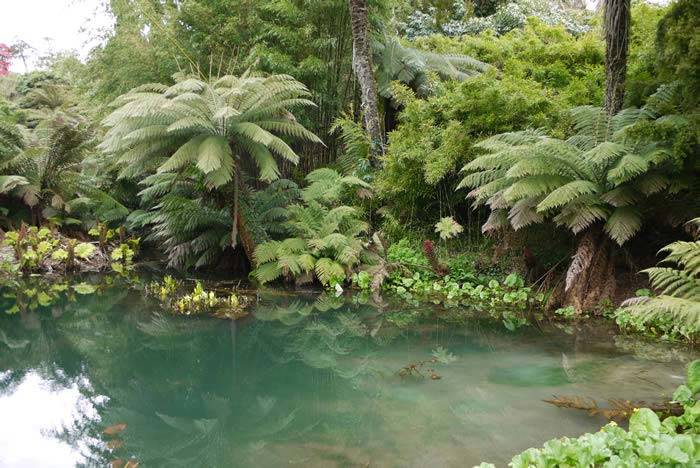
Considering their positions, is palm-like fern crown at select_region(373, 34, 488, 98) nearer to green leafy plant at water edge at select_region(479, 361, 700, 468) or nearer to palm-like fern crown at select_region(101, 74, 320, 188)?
palm-like fern crown at select_region(101, 74, 320, 188)

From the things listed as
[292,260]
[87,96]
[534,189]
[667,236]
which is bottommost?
[292,260]

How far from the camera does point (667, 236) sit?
16.0 feet

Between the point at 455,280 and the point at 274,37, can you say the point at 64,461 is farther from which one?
the point at 274,37

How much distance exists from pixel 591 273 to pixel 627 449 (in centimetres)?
307

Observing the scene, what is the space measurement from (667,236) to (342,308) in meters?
3.22

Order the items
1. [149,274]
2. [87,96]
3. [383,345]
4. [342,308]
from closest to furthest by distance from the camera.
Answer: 1. [383,345]
2. [342,308]
3. [149,274]
4. [87,96]

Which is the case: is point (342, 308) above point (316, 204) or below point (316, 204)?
below

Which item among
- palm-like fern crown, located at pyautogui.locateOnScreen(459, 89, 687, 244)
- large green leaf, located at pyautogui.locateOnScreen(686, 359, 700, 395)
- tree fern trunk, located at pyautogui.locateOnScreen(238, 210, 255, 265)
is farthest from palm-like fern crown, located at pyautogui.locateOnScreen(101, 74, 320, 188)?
large green leaf, located at pyautogui.locateOnScreen(686, 359, 700, 395)

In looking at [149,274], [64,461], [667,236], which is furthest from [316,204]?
[64,461]

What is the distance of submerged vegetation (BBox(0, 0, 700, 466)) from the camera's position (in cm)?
421

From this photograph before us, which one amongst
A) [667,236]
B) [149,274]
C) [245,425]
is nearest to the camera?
[245,425]

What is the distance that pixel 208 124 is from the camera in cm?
584

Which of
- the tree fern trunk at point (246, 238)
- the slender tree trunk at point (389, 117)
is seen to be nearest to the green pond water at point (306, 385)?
the tree fern trunk at point (246, 238)

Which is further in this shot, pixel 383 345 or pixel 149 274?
pixel 149 274
